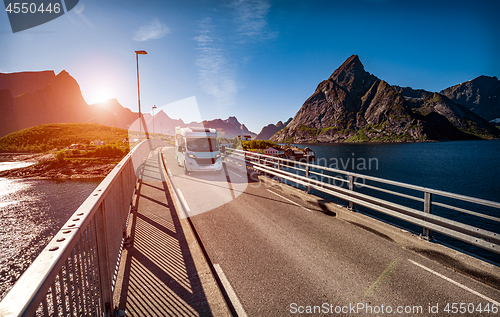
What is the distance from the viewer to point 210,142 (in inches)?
637

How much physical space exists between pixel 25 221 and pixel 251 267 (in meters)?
15.3

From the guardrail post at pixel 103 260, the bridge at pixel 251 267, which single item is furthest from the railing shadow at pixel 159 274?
the guardrail post at pixel 103 260

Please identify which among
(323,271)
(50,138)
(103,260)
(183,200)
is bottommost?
(323,271)

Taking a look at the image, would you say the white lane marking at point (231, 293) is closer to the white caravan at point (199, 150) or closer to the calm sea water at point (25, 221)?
the calm sea water at point (25, 221)

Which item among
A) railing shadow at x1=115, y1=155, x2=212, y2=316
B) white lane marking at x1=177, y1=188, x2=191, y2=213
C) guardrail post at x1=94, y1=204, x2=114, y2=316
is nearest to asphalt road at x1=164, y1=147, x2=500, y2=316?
white lane marking at x1=177, y1=188, x2=191, y2=213

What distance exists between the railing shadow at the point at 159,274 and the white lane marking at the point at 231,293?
412mm

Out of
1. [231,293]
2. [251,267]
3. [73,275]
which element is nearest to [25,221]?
[251,267]

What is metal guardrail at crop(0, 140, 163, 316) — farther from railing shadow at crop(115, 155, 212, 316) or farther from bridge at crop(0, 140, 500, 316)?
railing shadow at crop(115, 155, 212, 316)

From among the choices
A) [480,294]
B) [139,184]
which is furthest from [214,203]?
[480,294]

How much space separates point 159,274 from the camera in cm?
445

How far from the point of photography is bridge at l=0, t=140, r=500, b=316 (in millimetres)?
2490

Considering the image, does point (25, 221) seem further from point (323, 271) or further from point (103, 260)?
point (323, 271)

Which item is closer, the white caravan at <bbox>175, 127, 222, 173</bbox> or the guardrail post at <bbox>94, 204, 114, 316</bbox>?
the guardrail post at <bbox>94, 204, 114, 316</bbox>

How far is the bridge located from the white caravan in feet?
24.2
